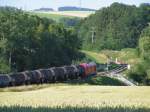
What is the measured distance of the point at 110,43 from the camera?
636ft

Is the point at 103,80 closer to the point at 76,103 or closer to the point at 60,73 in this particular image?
the point at 60,73

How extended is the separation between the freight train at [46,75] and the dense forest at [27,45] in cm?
894

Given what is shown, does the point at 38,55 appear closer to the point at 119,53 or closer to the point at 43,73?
the point at 43,73

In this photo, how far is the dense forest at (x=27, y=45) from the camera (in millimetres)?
90062

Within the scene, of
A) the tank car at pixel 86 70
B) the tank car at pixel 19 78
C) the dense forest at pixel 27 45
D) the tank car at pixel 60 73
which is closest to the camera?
the tank car at pixel 19 78

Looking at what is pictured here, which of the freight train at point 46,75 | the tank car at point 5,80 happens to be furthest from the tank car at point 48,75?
the tank car at point 5,80

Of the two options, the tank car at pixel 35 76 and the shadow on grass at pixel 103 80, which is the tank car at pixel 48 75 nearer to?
the tank car at pixel 35 76

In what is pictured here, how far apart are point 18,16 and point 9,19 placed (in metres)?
4.63

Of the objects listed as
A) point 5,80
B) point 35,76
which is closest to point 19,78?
point 5,80

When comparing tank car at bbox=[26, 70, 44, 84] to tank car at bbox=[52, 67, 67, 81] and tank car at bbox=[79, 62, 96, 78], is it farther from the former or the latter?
tank car at bbox=[79, 62, 96, 78]

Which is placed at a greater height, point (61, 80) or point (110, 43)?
point (61, 80)

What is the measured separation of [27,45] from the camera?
313 ft

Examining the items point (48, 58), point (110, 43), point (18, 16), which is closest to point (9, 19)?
point (18, 16)

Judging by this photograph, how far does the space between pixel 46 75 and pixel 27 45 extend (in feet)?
79.0
